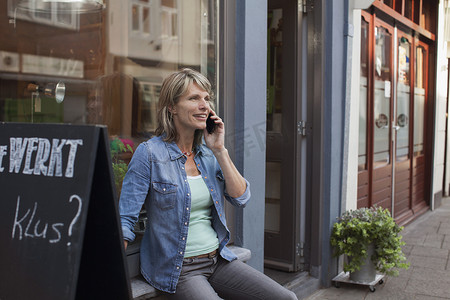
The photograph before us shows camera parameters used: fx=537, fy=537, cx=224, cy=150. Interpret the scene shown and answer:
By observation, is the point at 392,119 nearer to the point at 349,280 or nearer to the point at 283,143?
the point at 283,143

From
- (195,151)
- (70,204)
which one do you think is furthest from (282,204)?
(70,204)

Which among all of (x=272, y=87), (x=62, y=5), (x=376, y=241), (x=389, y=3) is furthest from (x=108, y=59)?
(x=389, y=3)

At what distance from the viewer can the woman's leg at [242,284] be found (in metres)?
2.35

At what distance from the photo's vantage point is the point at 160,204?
2.36 m

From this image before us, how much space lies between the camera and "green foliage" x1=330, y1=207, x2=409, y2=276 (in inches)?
173

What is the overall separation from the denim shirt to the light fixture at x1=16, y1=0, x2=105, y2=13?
30.0 inches

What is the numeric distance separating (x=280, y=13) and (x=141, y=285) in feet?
9.91

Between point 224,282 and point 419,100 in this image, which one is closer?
point 224,282

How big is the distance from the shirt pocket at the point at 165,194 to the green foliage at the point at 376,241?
2.45m

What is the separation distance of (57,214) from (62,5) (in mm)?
1257

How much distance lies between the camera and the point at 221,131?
2.47 meters

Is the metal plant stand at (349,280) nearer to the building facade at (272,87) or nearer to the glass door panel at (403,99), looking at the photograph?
the building facade at (272,87)

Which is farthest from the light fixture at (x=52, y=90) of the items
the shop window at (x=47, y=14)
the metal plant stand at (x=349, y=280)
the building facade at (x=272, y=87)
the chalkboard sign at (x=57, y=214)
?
the metal plant stand at (x=349, y=280)

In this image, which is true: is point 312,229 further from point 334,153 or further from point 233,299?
point 233,299
